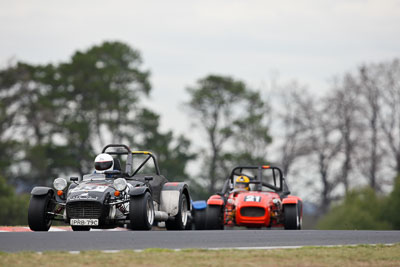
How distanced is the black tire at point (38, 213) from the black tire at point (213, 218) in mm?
6105

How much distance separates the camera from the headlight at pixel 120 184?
52.3 ft

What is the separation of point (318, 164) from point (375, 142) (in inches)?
171

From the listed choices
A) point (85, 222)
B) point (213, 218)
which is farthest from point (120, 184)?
point (213, 218)

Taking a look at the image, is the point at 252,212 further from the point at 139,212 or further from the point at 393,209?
the point at 393,209

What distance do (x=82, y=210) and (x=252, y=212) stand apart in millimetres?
6692

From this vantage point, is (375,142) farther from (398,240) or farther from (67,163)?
(398,240)

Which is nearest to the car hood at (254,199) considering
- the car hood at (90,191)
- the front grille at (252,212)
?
the front grille at (252,212)

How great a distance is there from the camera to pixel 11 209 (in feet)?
158

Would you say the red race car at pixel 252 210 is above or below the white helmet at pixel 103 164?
below

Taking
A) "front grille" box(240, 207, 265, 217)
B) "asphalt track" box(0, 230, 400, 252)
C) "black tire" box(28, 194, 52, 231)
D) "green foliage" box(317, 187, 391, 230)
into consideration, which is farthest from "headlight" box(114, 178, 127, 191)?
"green foliage" box(317, 187, 391, 230)

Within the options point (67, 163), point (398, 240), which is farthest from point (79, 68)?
point (398, 240)

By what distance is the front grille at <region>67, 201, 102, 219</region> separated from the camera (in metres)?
15.6

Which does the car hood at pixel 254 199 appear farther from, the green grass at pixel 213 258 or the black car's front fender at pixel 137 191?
the green grass at pixel 213 258

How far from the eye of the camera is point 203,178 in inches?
2205
